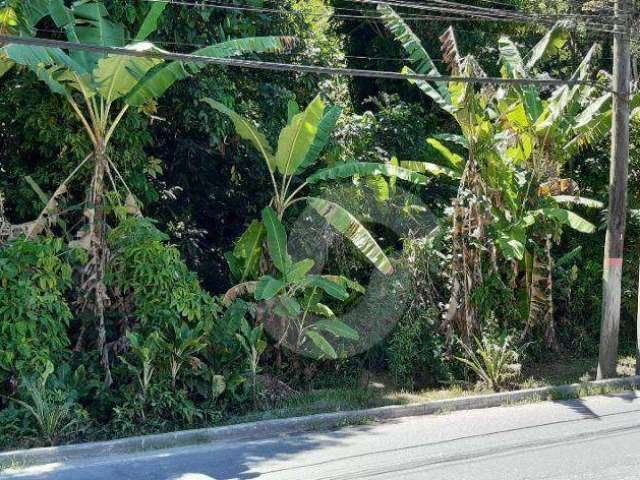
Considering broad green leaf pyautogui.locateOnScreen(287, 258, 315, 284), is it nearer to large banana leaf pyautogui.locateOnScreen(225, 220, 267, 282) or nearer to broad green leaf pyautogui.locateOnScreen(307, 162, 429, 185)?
large banana leaf pyautogui.locateOnScreen(225, 220, 267, 282)

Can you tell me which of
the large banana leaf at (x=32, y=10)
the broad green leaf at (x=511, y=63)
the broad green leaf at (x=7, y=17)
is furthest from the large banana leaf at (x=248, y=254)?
the broad green leaf at (x=511, y=63)

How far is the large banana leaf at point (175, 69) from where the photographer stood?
34.1ft

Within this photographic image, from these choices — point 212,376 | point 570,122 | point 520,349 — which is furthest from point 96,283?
point 570,122

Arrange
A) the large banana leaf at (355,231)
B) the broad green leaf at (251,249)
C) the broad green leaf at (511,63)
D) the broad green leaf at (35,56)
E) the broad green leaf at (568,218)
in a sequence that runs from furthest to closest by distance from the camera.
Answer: the broad green leaf at (511,63) → the broad green leaf at (568,218) → the broad green leaf at (251,249) → the large banana leaf at (355,231) → the broad green leaf at (35,56)

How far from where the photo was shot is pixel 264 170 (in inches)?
546

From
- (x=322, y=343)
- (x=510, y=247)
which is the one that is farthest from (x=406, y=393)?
(x=510, y=247)

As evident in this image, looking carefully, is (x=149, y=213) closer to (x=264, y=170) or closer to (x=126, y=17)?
(x=264, y=170)

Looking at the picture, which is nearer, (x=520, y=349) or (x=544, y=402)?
(x=544, y=402)

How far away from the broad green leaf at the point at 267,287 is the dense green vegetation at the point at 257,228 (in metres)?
0.02

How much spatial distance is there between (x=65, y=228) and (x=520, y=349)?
22.5 feet

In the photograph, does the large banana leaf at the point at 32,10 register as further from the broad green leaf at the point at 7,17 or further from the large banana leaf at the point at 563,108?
the large banana leaf at the point at 563,108

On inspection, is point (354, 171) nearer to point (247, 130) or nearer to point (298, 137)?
point (298, 137)

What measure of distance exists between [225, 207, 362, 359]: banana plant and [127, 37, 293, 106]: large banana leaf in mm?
2342

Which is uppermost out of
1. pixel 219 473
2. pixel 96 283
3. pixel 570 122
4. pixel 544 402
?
pixel 570 122
